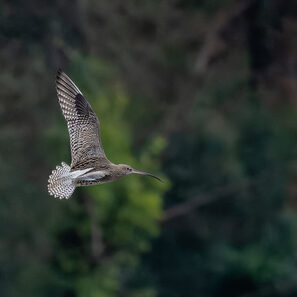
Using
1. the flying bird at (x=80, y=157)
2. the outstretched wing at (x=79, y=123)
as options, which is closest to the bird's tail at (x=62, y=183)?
the flying bird at (x=80, y=157)

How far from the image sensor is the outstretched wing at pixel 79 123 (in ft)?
42.2

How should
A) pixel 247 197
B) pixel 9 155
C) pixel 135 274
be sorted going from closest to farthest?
pixel 9 155, pixel 135 274, pixel 247 197

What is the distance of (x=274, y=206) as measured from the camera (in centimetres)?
3177

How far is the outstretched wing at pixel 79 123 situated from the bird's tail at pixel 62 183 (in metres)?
0.13

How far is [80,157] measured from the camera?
12.8m

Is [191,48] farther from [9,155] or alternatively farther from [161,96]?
[9,155]

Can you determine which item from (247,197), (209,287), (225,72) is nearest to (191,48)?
(225,72)

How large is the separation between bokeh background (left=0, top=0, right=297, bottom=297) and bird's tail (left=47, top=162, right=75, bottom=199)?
12122mm

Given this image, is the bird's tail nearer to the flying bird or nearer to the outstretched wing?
the flying bird

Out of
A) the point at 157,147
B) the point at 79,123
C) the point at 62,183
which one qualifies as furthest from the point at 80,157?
the point at 157,147

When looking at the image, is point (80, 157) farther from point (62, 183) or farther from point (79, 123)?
point (79, 123)

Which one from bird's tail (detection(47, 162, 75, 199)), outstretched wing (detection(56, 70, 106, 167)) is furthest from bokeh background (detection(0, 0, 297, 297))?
bird's tail (detection(47, 162, 75, 199))

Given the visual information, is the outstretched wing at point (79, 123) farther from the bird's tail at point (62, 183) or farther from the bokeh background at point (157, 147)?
the bokeh background at point (157, 147)

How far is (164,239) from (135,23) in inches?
194
